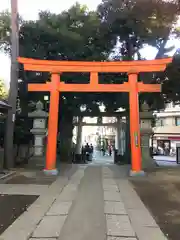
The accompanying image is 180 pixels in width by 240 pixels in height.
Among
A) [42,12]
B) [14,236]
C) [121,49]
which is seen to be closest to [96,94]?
[121,49]

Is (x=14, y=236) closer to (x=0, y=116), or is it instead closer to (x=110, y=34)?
(x=0, y=116)

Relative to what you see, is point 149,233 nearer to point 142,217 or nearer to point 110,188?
point 142,217

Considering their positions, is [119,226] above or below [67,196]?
below

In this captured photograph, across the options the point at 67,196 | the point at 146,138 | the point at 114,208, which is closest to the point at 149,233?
the point at 114,208

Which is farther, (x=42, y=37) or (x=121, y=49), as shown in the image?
(x=121, y=49)

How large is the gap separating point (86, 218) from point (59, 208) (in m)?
0.97

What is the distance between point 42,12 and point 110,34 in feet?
14.3

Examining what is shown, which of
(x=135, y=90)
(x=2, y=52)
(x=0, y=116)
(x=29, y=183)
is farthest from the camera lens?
(x=2, y=52)

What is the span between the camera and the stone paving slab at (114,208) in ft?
21.2

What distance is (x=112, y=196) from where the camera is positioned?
323 inches

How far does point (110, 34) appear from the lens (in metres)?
17.7

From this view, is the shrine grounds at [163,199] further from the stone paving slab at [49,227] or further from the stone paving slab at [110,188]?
the stone paving slab at [49,227]

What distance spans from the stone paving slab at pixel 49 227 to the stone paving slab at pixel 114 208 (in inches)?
45.6

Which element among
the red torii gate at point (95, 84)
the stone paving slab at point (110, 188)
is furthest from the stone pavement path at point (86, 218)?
the red torii gate at point (95, 84)
